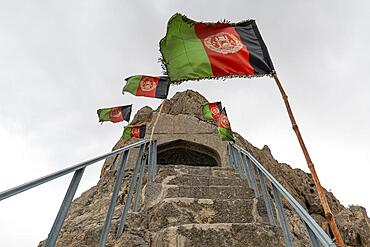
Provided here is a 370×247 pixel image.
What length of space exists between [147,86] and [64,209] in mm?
4189

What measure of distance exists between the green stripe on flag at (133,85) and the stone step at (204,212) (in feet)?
9.82

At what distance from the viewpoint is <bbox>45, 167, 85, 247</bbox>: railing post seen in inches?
69.7

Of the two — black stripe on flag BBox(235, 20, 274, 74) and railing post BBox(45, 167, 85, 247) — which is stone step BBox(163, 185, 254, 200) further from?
railing post BBox(45, 167, 85, 247)

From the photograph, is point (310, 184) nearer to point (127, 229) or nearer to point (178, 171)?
point (178, 171)

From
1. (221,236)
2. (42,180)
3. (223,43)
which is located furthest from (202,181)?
(42,180)

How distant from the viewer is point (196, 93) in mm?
13391

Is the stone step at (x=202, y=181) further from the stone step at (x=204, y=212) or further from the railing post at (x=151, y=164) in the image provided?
the stone step at (x=204, y=212)

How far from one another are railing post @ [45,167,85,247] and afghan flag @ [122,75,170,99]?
378cm

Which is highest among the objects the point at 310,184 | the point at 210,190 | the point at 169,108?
the point at 169,108

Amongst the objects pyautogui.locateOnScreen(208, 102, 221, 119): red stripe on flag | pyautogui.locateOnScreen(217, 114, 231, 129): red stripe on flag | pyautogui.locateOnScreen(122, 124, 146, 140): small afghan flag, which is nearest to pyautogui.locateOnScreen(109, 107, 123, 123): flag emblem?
pyautogui.locateOnScreen(122, 124, 146, 140): small afghan flag

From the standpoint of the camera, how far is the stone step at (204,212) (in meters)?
3.31

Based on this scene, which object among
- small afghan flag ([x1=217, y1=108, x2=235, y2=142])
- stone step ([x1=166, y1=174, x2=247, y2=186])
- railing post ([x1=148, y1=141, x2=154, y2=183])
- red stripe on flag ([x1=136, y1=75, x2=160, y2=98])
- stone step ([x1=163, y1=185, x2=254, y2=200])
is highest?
red stripe on flag ([x1=136, y1=75, x2=160, y2=98])

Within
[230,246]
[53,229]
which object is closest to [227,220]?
[230,246]

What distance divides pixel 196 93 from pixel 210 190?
963cm
